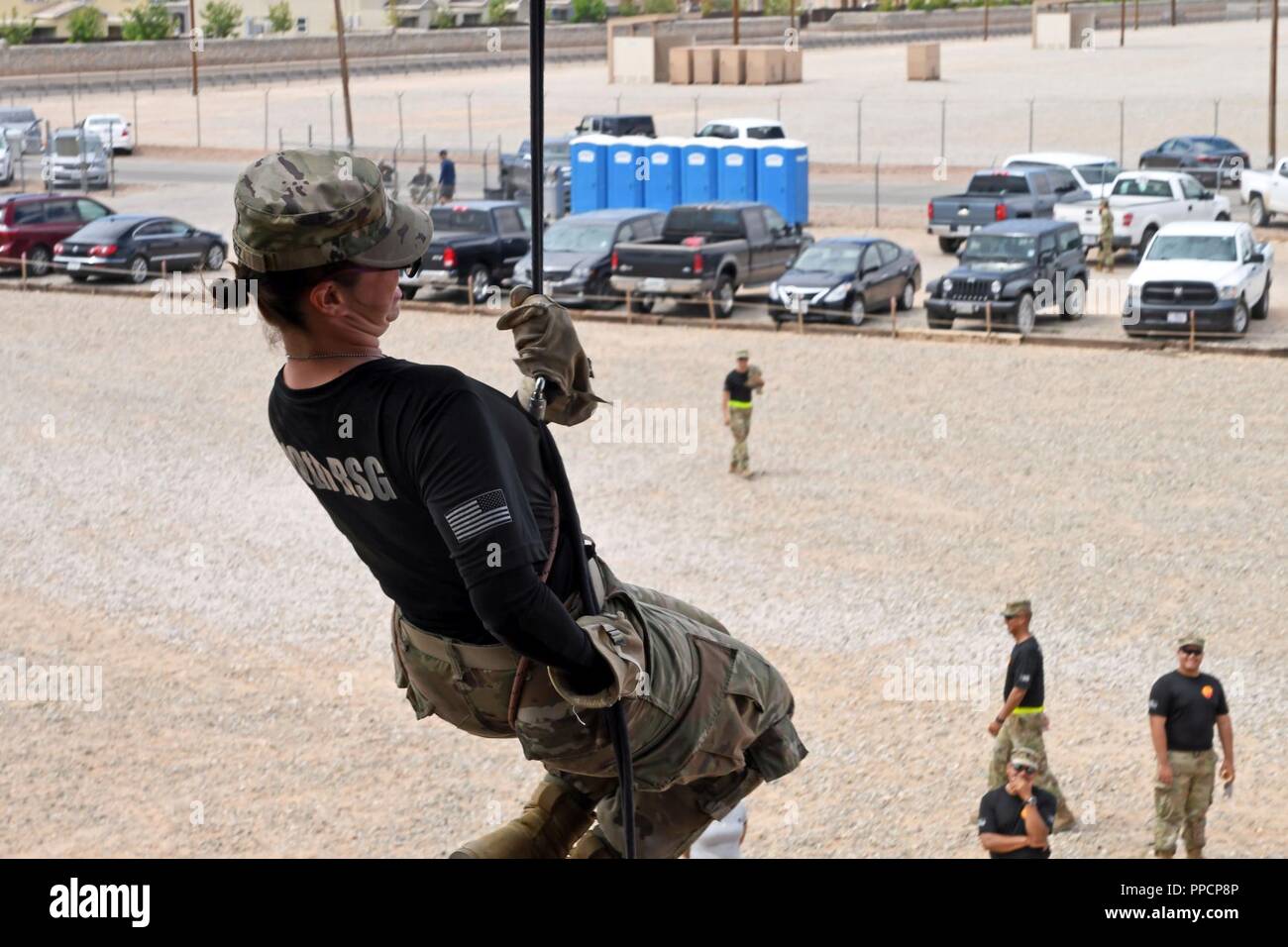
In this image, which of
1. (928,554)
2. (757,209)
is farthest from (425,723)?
(757,209)

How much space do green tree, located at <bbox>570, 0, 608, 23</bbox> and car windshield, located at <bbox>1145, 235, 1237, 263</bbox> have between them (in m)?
79.9

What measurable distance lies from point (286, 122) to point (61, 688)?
52.7 m

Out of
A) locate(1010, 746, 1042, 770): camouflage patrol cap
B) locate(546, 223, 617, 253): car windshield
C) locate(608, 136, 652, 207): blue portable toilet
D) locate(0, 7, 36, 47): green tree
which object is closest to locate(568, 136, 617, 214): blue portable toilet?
locate(608, 136, 652, 207): blue portable toilet

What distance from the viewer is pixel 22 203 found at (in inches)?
1366

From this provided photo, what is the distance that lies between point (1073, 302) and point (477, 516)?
26242 mm

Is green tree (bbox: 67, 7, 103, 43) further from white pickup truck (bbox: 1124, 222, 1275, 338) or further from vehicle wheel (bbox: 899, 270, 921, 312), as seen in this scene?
white pickup truck (bbox: 1124, 222, 1275, 338)

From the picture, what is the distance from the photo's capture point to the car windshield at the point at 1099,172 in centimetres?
3709

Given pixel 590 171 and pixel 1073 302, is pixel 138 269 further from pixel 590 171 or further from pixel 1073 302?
pixel 1073 302

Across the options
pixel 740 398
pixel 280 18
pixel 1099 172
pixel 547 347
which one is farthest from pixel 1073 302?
pixel 280 18

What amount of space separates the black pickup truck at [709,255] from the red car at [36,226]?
11.9 meters

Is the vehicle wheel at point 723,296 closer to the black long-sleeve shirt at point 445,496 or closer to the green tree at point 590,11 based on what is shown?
the black long-sleeve shirt at point 445,496

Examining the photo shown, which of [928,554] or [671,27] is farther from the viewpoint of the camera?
[671,27]

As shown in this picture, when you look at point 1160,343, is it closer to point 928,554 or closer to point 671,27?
point 928,554
